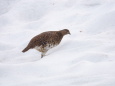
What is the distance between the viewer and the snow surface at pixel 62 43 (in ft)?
13.1

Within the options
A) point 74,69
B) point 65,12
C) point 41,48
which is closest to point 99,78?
point 74,69

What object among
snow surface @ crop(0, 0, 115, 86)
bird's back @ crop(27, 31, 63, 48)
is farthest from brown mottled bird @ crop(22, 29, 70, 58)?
snow surface @ crop(0, 0, 115, 86)

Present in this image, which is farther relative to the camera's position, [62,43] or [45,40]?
[62,43]

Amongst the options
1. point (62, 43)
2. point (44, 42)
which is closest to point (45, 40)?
point (44, 42)

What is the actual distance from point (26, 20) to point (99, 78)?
20.1ft

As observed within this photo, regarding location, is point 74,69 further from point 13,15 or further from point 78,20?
point 13,15

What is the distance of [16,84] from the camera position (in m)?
3.90

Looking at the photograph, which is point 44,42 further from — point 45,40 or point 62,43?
point 62,43

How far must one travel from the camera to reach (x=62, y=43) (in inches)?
252

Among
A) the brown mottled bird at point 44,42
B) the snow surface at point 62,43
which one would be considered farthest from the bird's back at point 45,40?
the snow surface at point 62,43

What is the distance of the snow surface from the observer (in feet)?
13.1

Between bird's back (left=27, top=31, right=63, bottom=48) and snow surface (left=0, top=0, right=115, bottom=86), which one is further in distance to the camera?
bird's back (left=27, top=31, right=63, bottom=48)

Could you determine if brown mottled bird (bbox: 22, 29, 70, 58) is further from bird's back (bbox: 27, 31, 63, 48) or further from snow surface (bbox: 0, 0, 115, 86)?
snow surface (bbox: 0, 0, 115, 86)

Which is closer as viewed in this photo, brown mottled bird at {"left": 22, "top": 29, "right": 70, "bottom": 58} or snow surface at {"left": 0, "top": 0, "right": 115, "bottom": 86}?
snow surface at {"left": 0, "top": 0, "right": 115, "bottom": 86}
